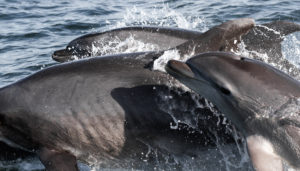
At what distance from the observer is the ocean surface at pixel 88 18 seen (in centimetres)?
1492

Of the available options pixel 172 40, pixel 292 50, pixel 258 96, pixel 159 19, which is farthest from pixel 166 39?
pixel 159 19

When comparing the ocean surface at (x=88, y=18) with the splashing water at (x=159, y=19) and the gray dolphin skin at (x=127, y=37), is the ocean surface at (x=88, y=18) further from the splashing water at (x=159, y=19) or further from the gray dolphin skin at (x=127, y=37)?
the gray dolphin skin at (x=127, y=37)

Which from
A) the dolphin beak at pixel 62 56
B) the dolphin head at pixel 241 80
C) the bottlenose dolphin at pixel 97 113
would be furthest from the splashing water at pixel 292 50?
the dolphin head at pixel 241 80

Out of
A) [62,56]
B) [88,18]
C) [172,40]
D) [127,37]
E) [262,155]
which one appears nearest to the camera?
[262,155]

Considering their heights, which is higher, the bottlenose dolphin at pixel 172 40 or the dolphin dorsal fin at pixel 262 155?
the bottlenose dolphin at pixel 172 40

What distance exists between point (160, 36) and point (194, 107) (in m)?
2.91

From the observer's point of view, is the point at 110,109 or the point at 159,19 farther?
the point at 159,19

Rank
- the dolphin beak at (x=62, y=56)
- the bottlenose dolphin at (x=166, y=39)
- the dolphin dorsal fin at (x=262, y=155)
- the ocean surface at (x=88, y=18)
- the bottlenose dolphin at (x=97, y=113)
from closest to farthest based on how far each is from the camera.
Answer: the dolphin dorsal fin at (x=262, y=155)
the bottlenose dolphin at (x=166, y=39)
the bottlenose dolphin at (x=97, y=113)
the dolphin beak at (x=62, y=56)
the ocean surface at (x=88, y=18)

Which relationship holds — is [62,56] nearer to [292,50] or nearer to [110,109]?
[110,109]

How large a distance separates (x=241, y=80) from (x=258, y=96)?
0.26 m

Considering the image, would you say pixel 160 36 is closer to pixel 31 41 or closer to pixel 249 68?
pixel 249 68

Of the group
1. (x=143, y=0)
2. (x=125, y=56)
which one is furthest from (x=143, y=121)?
(x=143, y=0)

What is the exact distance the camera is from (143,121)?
7227 mm

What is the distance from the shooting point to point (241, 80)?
6277 millimetres
